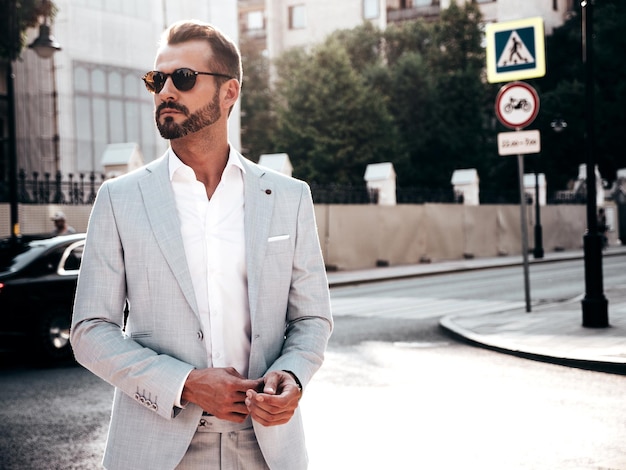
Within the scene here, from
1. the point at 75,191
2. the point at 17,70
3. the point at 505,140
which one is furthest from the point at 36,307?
the point at 17,70

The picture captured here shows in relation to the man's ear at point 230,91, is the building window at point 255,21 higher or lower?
higher

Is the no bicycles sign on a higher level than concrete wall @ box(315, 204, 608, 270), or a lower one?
higher

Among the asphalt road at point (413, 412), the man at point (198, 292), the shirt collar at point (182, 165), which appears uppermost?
the shirt collar at point (182, 165)

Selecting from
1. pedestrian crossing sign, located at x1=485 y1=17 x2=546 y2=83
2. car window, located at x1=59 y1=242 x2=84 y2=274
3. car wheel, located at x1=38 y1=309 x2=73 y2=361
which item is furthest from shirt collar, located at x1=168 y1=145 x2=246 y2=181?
pedestrian crossing sign, located at x1=485 y1=17 x2=546 y2=83

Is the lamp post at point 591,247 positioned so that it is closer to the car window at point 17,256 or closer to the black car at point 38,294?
the black car at point 38,294

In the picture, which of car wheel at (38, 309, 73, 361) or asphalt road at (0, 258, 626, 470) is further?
car wheel at (38, 309, 73, 361)

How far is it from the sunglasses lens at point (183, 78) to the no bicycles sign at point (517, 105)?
1120cm

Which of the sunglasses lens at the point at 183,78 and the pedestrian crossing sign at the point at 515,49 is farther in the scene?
the pedestrian crossing sign at the point at 515,49

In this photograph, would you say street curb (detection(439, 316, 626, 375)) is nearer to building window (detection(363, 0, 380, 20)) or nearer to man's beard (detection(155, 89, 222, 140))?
man's beard (detection(155, 89, 222, 140))

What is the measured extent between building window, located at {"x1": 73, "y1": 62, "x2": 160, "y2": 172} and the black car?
72.7ft

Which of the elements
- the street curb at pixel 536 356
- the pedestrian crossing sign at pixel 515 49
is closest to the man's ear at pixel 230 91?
the street curb at pixel 536 356

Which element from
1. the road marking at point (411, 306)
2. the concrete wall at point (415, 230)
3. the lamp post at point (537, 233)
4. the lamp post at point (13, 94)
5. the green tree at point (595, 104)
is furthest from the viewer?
the green tree at point (595, 104)

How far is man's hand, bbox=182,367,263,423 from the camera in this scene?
6.82 ft

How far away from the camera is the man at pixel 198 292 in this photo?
2176 millimetres
